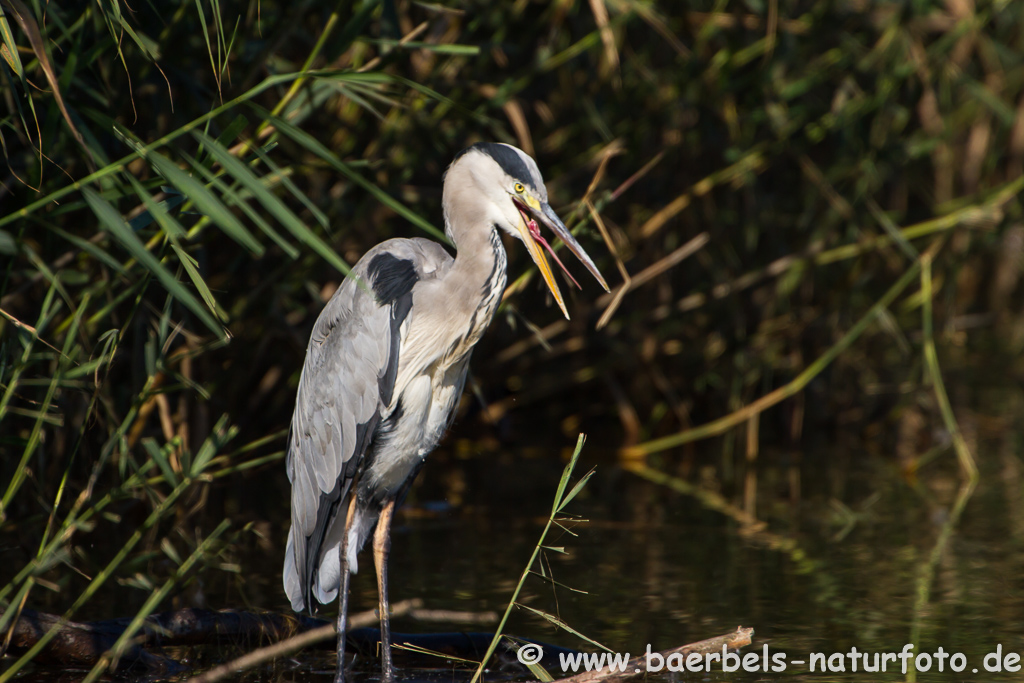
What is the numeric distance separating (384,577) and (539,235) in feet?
3.78

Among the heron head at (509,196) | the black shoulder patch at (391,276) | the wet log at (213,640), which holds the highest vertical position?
the heron head at (509,196)

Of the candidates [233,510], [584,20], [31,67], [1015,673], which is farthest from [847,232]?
[31,67]

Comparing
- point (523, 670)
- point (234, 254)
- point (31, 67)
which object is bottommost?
point (523, 670)

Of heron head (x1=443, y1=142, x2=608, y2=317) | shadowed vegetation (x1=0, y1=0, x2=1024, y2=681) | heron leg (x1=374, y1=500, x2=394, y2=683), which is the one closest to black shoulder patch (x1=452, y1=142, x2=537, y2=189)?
heron head (x1=443, y1=142, x2=608, y2=317)

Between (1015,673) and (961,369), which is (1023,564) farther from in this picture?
(961,369)

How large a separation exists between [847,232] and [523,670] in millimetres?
3213

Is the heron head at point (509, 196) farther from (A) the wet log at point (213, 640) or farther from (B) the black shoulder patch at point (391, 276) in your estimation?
(A) the wet log at point (213, 640)

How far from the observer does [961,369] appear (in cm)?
853

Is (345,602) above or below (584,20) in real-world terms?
below

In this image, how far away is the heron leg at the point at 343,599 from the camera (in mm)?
3248

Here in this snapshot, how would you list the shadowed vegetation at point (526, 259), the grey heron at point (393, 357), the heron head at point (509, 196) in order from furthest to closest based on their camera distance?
1. the shadowed vegetation at point (526, 259)
2. the grey heron at point (393, 357)
3. the heron head at point (509, 196)

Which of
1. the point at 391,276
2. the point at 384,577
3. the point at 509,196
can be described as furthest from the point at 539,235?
the point at 384,577

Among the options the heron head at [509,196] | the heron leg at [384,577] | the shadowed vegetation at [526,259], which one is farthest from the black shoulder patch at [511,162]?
the heron leg at [384,577]

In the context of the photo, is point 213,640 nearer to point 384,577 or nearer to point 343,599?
point 343,599
